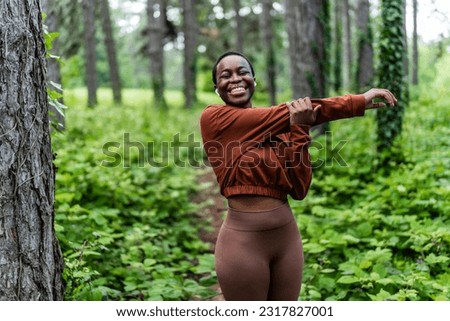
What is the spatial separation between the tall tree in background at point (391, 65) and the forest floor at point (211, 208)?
113 inches

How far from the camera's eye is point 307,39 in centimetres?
1095

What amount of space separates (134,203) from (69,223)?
81.1 inches

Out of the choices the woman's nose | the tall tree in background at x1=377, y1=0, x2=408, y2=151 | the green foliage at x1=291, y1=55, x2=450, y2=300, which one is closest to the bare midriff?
the woman's nose

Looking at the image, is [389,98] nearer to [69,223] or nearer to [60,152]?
[69,223]

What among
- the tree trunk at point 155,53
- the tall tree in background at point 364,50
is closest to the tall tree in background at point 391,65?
the tall tree in background at point 364,50

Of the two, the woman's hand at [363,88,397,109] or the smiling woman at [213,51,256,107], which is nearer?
the woman's hand at [363,88,397,109]

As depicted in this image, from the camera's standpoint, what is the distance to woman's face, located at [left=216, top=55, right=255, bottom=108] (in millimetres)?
2918

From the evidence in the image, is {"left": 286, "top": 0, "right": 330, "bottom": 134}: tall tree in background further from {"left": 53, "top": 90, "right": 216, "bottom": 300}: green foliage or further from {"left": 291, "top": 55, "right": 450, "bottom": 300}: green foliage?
{"left": 53, "top": 90, "right": 216, "bottom": 300}: green foliage

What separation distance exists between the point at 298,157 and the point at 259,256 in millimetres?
604

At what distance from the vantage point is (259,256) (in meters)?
2.83

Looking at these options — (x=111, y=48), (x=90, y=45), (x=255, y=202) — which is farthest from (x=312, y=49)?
(x=111, y=48)

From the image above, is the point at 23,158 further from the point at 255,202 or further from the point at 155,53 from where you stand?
the point at 155,53
